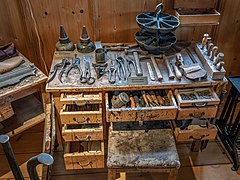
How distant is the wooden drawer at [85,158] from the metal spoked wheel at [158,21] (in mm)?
853

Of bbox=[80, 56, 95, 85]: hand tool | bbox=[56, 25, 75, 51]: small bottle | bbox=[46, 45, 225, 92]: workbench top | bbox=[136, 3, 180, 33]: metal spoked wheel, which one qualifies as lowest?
bbox=[46, 45, 225, 92]: workbench top

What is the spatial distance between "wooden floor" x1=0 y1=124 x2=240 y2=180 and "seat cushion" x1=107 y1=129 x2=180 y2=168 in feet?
1.53

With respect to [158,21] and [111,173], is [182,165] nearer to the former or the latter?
[111,173]

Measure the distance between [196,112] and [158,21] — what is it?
25.7 inches

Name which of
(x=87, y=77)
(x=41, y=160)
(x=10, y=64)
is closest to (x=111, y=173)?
(x=87, y=77)

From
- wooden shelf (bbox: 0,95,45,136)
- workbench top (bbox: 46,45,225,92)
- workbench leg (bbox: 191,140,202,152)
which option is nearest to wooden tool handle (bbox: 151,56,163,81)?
workbench top (bbox: 46,45,225,92)

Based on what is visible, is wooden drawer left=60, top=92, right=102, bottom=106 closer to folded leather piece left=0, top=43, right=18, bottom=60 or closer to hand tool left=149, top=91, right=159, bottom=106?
hand tool left=149, top=91, right=159, bottom=106

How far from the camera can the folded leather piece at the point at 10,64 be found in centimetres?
175

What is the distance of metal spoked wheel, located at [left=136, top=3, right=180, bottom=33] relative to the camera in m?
1.75

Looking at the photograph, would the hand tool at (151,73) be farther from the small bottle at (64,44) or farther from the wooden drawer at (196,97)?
the small bottle at (64,44)

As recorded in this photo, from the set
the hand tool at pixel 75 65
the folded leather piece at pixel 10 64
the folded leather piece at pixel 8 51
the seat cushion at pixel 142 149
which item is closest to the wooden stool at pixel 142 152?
the seat cushion at pixel 142 149

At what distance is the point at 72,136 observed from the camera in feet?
5.78

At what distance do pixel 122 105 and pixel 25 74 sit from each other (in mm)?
659

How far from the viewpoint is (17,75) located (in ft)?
5.71
